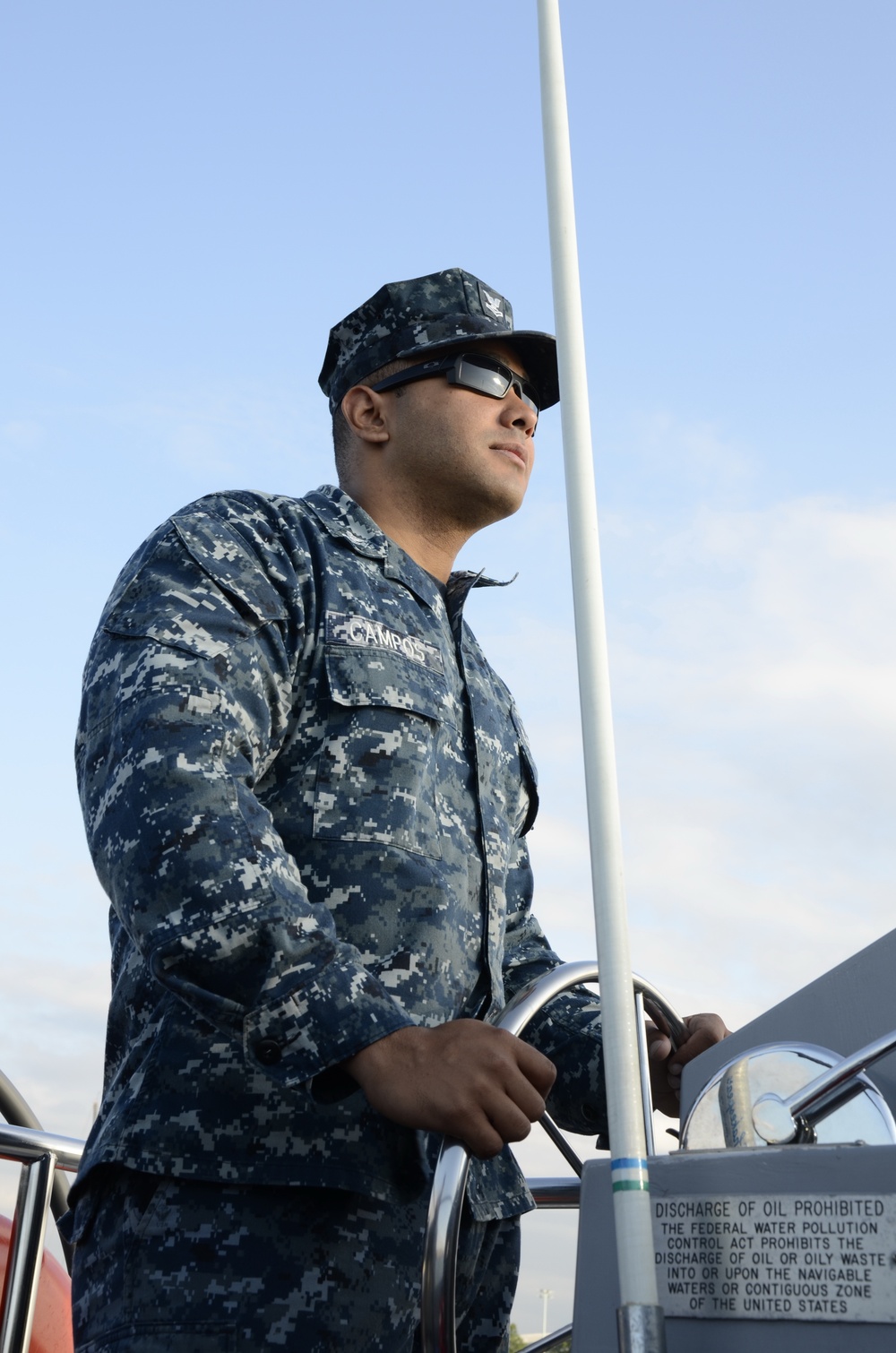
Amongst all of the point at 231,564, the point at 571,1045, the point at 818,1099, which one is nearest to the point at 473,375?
the point at 231,564

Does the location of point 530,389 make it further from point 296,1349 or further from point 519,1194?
point 296,1349

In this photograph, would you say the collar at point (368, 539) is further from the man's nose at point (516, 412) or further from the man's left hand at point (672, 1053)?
the man's left hand at point (672, 1053)

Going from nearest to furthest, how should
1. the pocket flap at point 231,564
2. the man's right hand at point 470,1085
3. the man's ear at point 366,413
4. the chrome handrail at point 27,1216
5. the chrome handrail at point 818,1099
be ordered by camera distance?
the chrome handrail at point 818,1099, the man's right hand at point 470,1085, the pocket flap at point 231,564, the chrome handrail at point 27,1216, the man's ear at point 366,413

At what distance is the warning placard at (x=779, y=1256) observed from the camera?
115 cm

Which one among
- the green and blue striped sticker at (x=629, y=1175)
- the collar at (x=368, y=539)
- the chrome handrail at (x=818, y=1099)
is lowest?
the green and blue striped sticker at (x=629, y=1175)

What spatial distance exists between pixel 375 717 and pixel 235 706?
1.04 ft

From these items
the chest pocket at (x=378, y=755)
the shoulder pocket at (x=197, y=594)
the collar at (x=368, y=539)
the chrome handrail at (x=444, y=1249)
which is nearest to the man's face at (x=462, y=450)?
the collar at (x=368, y=539)

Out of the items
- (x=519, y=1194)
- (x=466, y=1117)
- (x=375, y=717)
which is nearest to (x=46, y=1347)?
(x=519, y=1194)

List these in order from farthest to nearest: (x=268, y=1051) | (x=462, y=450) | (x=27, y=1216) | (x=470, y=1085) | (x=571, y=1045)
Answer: (x=462, y=450), (x=27, y=1216), (x=571, y=1045), (x=268, y=1051), (x=470, y=1085)

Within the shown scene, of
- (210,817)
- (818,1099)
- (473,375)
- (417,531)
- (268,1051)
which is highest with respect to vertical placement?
(473,375)

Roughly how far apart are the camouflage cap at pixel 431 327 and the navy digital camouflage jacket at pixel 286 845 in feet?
1.31

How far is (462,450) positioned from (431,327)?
284 mm

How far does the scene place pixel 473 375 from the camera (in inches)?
105

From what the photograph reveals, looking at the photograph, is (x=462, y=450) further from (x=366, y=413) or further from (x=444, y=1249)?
(x=444, y=1249)
